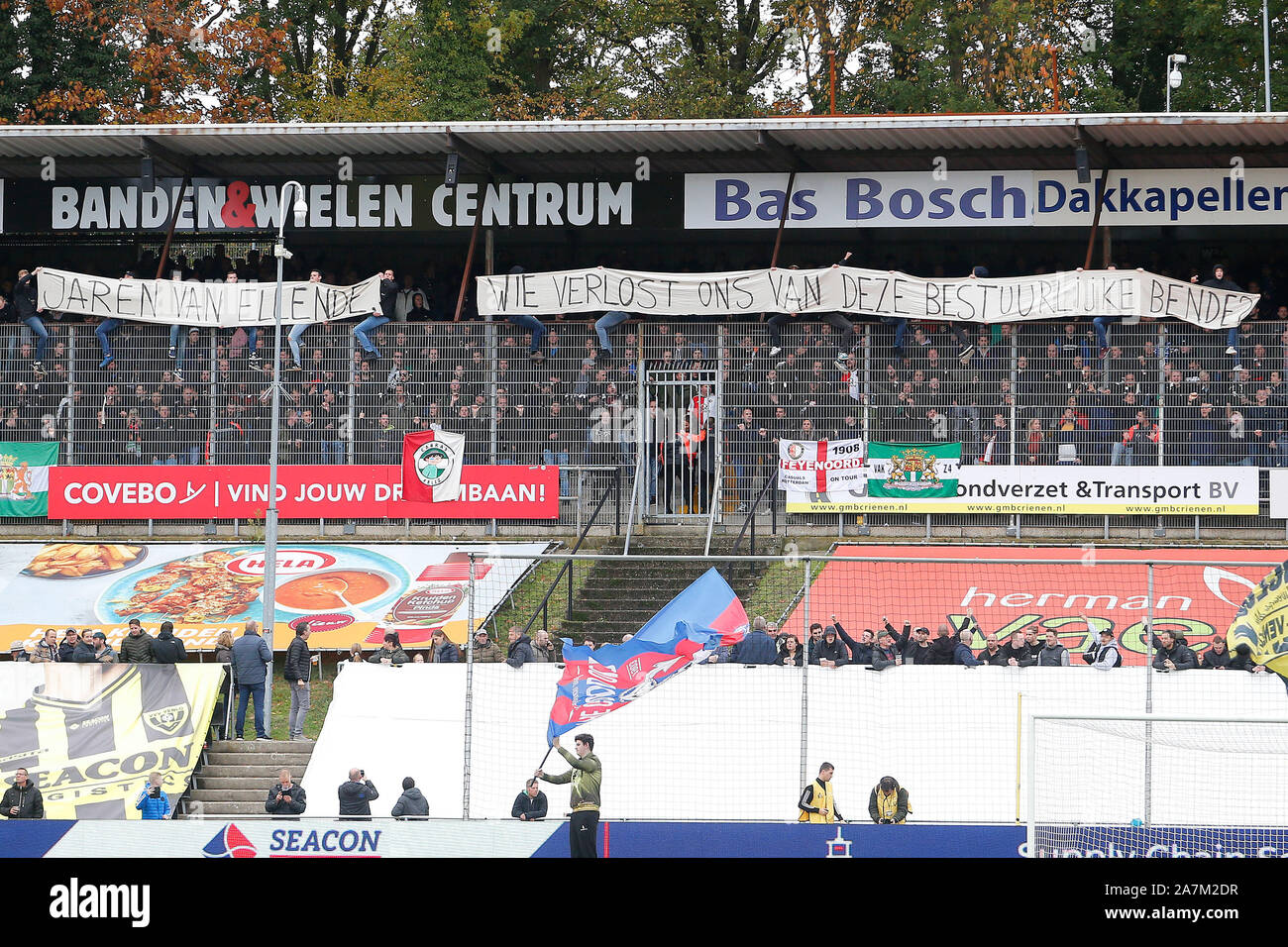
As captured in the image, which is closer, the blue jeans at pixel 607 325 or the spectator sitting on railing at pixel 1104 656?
the spectator sitting on railing at pixel 1104 656

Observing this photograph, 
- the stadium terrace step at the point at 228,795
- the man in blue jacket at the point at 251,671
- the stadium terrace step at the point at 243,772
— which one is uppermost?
the man in blue jacket at the point at 251,671

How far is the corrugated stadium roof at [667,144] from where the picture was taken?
25.0 m

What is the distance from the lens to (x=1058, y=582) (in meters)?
20.3

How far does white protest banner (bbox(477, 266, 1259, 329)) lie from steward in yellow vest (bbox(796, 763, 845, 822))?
36.6ft

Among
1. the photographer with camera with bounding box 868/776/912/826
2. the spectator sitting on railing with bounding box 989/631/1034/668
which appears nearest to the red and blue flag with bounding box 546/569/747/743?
the photographer with camera with bounding box 868/776/912/826

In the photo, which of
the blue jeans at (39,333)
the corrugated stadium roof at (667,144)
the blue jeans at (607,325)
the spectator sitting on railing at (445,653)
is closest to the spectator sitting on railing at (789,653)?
the spectator sitting on railing at (445,653)

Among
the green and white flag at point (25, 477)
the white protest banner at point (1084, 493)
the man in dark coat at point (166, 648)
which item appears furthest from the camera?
the green and white flag at point (25, 477)

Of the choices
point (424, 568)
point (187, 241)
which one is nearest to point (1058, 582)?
point (424, 568)

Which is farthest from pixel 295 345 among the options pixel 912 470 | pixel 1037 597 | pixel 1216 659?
pixel 1216 659

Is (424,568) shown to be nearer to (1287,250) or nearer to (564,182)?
(564,182)

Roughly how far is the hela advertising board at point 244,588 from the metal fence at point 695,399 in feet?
5.79

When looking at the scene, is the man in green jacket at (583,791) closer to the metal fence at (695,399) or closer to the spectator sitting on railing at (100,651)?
the spectator sitting on railing at (100,651)

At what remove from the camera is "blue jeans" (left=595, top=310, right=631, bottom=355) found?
2417 cm

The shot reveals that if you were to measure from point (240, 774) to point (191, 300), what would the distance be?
33.2ft
